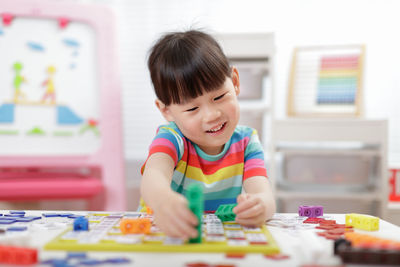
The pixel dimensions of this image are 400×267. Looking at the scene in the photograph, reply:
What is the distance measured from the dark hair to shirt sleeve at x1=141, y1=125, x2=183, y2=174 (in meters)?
0.07

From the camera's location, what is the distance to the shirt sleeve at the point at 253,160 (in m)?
0.91

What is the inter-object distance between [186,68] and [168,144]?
17cm

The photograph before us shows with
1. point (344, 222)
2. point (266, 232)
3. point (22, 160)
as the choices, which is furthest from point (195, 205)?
point (22, 160)

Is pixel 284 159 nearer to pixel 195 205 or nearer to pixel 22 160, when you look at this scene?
pixel 22 160

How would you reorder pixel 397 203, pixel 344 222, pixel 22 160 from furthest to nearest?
pixel 397 203, pixel 22 160, pixel 344 222

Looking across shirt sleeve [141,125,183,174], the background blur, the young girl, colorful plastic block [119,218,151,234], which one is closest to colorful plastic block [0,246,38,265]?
colorful plastic block [119,218,151,234]

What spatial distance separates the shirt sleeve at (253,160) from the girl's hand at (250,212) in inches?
9.8

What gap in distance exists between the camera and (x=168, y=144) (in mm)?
851

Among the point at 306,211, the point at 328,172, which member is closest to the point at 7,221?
the point at 306,211

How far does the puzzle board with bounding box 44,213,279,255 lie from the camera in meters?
0.49

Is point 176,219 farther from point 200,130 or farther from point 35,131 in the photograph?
point 35,131

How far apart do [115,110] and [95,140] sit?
0.17m

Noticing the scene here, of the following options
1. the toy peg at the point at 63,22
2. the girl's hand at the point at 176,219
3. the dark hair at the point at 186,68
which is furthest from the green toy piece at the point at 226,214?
the toy peg at the point at 63,22

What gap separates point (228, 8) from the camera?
2225mm
